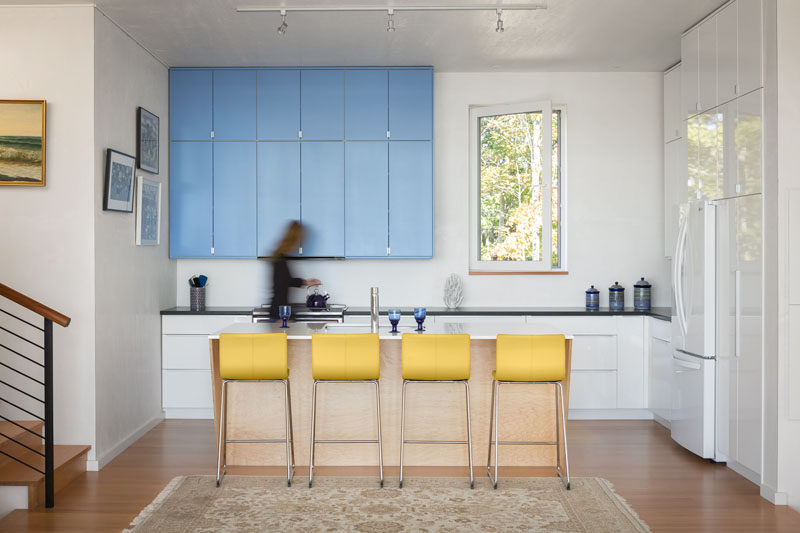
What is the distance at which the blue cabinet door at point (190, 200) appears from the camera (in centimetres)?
640

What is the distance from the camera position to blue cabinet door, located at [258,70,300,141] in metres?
6.37

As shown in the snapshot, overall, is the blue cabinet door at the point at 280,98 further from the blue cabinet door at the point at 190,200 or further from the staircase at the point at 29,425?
the staircase at the point at 29,425

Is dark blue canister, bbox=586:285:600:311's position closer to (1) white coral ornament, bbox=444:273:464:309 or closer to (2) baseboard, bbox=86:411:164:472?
(1) white coral ornament, bbox=444:273:464:309

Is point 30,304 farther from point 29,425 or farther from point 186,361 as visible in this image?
point 186,361

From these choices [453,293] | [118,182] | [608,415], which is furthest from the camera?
[453,293]

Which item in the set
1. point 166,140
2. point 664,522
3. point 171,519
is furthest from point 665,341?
point 166,140

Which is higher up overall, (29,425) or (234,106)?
(234,106)

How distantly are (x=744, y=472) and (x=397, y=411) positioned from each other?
228 cm

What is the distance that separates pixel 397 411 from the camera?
15.3 ft

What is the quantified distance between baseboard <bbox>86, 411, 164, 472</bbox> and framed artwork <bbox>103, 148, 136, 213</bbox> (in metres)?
1.71

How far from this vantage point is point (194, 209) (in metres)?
6.41

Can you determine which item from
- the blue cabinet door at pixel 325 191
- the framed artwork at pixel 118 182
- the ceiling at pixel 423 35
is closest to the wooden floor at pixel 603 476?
the framed artwork at pixel 118 182

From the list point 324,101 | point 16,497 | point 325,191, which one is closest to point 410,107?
point 324,101

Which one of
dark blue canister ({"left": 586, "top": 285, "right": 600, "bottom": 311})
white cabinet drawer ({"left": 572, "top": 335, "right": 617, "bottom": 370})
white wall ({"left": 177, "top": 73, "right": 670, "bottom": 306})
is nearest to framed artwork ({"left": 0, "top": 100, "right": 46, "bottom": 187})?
white wall ({"left": 177, "top": 73, "right": 670, "bottom": 306})
